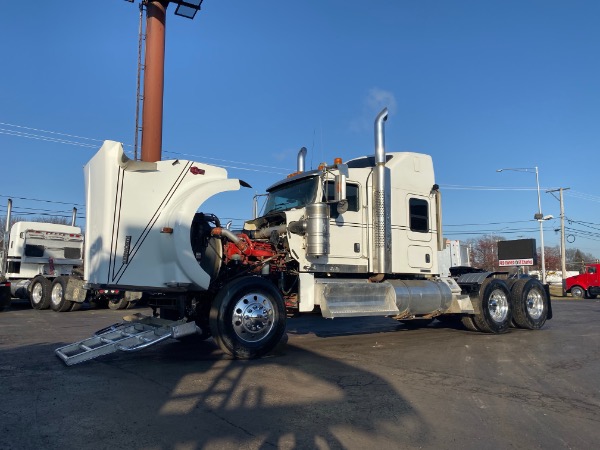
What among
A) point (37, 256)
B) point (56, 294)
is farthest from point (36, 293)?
point (37, 256)

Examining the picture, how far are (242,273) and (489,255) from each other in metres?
40.7

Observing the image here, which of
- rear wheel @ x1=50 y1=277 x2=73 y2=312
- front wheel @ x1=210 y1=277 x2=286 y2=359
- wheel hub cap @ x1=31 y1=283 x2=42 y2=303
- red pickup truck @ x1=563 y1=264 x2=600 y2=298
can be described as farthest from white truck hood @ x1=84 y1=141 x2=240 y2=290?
red pickup truck @ x1=563 y1=264 x2=600 y2=298

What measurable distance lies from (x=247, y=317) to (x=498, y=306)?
669cm

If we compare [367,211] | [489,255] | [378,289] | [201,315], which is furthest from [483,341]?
[489,255]

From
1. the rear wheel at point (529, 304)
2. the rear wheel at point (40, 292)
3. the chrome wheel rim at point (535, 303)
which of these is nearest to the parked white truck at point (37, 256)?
the rear wheel at point (40, 292)

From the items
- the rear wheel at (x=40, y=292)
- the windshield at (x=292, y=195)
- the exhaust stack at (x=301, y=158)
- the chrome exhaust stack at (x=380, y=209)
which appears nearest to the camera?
the windshield at (x=292, y=195)

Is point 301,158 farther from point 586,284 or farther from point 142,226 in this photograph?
point 586,284

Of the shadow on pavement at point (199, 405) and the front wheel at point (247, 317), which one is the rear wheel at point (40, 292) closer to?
the shadow on pavement at point (199, 405)

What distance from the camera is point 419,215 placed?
10.2 metres

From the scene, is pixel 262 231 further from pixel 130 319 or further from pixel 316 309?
pixel 130 319

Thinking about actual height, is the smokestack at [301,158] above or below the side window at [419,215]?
above

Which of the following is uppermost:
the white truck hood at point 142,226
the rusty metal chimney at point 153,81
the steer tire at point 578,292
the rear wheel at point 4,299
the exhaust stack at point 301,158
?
the rusty metal chimney at point 153,81

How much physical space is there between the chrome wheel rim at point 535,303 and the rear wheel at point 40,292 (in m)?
15.3

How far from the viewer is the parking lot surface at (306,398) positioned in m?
4.01
